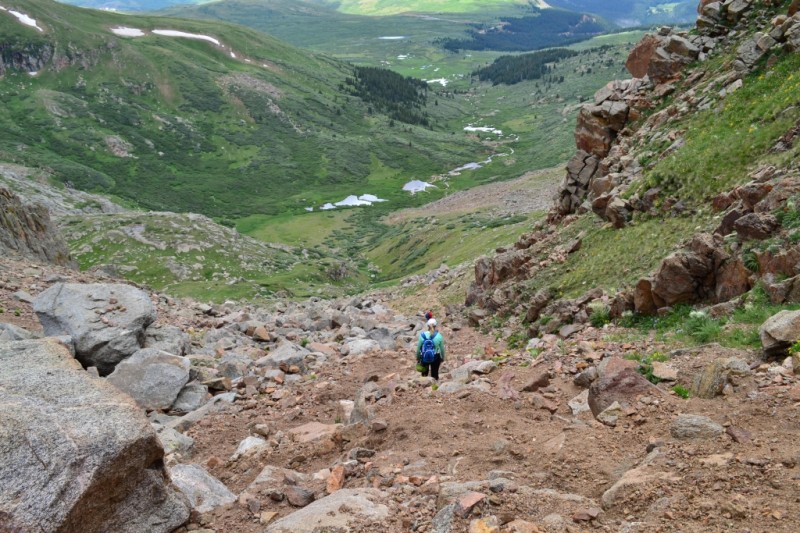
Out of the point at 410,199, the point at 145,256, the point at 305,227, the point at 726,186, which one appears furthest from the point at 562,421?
the point at 410,199

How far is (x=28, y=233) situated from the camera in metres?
37.7

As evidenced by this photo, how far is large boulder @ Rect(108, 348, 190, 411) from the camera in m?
18.4

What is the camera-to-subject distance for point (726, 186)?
2066 cm

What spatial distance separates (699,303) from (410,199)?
131540mm

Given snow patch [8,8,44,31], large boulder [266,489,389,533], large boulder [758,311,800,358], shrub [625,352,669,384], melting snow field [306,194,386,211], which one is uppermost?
snow patch [8,8,44,31]

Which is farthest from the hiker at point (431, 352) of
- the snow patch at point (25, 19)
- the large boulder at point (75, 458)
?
the snow patch at point (25, 19)

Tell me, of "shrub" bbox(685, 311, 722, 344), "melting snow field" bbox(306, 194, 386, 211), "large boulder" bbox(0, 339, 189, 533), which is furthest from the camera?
"melting snow field" bbox(306, 194, 386, 211)

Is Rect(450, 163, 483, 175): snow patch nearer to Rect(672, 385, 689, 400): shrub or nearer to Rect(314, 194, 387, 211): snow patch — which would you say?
Rect(314, 194, 387, 211): snow patch

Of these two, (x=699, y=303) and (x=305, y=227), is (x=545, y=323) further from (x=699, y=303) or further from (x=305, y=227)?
(x=305, y=227)

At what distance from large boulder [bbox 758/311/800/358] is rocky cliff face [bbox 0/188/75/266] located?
37.8 m

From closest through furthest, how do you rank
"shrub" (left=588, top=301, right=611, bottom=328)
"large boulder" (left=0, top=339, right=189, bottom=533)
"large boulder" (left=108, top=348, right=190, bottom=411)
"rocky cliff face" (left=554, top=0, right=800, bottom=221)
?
"large boulder" (left=0, top=339, right=189, bottom=533), "large boulder" (left=108, top=348, right=190, bottom=411), "shrub" (left=588, top=301, right=611, bottom=328), "rocky cliff face" (left=554, top=0, right=800, bottom=221)

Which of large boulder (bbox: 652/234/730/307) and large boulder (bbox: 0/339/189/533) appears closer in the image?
large boulder (bbox: 0/339/189/533)

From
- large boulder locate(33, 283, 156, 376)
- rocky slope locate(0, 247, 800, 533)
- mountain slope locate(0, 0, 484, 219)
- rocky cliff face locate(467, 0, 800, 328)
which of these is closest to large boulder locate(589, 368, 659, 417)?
rocky slope locate(0, 247, 800, 533)

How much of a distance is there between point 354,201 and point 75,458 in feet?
467
